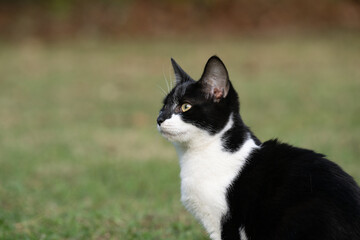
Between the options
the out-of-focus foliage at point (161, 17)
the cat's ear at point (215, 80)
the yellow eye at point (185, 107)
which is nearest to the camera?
the cat's ear at point (215, 80)

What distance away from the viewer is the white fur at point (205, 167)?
3.25 m

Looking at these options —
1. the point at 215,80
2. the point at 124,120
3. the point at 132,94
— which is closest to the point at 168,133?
the point at 215,80

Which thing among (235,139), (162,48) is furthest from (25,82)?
(235,139)

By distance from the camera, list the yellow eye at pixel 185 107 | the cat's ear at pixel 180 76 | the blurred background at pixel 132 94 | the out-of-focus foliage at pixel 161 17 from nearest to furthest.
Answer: the yellow eye at pixel 185 107, the cat's ear at pixel 180 76, the blurred background at pixel 132 94, the out-of-focus foliage at pixel 161 17

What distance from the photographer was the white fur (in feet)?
10.7

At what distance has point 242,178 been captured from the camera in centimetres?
328

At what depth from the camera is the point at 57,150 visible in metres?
8.65

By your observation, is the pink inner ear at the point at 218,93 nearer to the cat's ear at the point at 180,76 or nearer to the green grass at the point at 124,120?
the cat's ear at the point at 180,76

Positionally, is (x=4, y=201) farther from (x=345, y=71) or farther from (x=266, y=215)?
(x=345, y=71)

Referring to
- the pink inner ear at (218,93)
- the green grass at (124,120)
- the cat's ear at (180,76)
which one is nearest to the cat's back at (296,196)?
the pink inner ear at (218,93)

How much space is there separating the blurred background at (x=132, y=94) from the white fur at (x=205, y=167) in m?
0.60

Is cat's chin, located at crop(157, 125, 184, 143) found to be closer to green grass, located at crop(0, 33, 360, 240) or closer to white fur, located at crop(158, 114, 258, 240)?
white fur, located at crop(158, 114, 258, 240)

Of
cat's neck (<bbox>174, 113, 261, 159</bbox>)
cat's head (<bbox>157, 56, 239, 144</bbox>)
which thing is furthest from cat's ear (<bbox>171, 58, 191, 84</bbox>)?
cat's neck (<bbox>174, 113, 261, 159</bbox>)

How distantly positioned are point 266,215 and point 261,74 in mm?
10908
